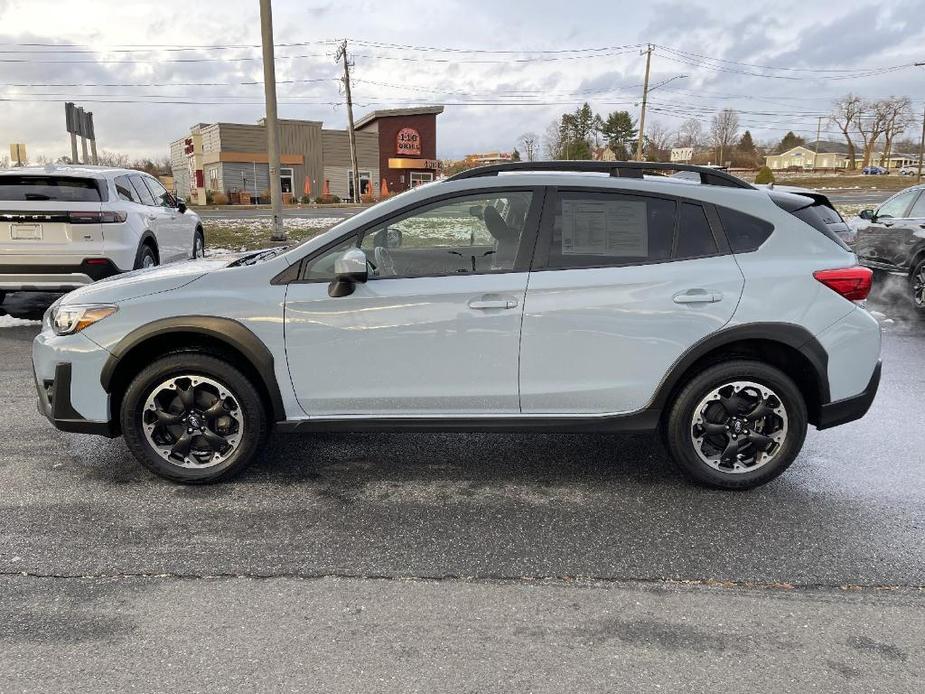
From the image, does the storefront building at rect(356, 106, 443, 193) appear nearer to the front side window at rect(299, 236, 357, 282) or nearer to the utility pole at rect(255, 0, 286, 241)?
the utility pole at rect(255, 0, 286, 241)

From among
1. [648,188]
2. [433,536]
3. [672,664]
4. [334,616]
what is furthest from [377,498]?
[648,188]

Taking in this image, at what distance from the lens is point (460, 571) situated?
3.11 meters

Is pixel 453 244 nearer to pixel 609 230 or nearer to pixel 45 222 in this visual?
pixel 609 230

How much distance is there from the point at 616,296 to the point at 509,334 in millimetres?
588

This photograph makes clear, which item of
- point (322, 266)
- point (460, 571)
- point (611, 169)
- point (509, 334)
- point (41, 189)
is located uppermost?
A: point (41, 189)

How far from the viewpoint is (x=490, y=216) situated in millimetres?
3975

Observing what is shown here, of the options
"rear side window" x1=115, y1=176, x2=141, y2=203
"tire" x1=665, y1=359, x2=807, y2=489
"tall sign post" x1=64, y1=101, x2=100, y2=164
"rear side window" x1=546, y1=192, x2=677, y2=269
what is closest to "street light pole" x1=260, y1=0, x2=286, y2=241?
"tall sign post" x1=64, y1=101, x2=100, y2=164

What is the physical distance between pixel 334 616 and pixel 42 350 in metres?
2.34

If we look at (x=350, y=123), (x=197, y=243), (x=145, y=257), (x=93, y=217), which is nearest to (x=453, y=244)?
(x=93, y=217)

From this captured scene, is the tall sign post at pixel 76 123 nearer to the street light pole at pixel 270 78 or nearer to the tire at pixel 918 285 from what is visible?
the street light pole at pixel 270 78

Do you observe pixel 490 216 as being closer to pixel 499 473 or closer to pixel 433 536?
pixel 499 473

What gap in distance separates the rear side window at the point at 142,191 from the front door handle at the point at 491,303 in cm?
696

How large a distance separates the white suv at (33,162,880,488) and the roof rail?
0.11 metres

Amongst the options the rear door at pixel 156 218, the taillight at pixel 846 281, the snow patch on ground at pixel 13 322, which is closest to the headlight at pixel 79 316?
the taillight at pixel 846 281
